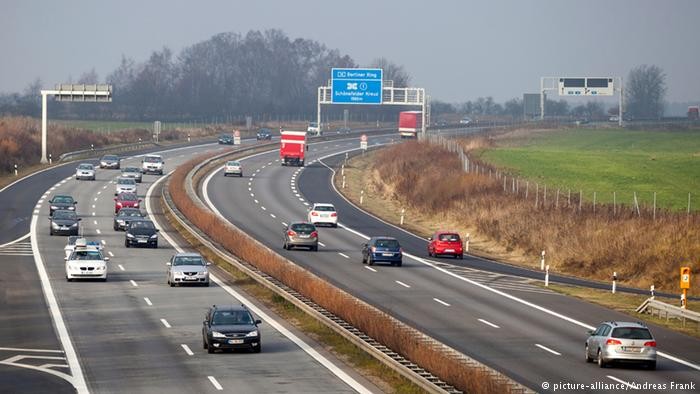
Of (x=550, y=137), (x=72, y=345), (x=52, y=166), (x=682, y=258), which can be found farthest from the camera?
(x=550, y=137)

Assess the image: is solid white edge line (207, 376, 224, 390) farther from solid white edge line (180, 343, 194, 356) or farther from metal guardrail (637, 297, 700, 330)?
metal guardrail (637, 297, 700, 330)

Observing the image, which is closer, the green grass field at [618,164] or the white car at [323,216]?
the white car at [323,216]

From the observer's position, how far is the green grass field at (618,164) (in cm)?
8612

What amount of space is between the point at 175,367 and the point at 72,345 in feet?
17.7

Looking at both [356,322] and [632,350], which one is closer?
[632,350]

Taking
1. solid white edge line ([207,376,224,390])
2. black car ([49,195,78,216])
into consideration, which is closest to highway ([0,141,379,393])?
solid white edge line ([207,376,224,390])

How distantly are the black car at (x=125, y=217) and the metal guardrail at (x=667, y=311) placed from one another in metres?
36.7

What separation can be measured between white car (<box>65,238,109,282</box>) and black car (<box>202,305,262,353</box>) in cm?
1831

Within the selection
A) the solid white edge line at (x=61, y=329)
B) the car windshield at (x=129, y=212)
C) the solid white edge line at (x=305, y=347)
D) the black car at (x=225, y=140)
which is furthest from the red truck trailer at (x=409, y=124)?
the solid white edge line at (x=305, y=347)

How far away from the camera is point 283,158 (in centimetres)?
12475

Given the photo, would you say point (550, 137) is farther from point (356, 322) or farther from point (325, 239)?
point (356, 322)

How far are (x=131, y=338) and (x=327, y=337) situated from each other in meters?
5.91

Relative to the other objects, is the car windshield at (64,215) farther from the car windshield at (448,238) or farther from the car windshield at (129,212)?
the car windshield at (448,238)

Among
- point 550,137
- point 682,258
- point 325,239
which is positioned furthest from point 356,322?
point 550,137
